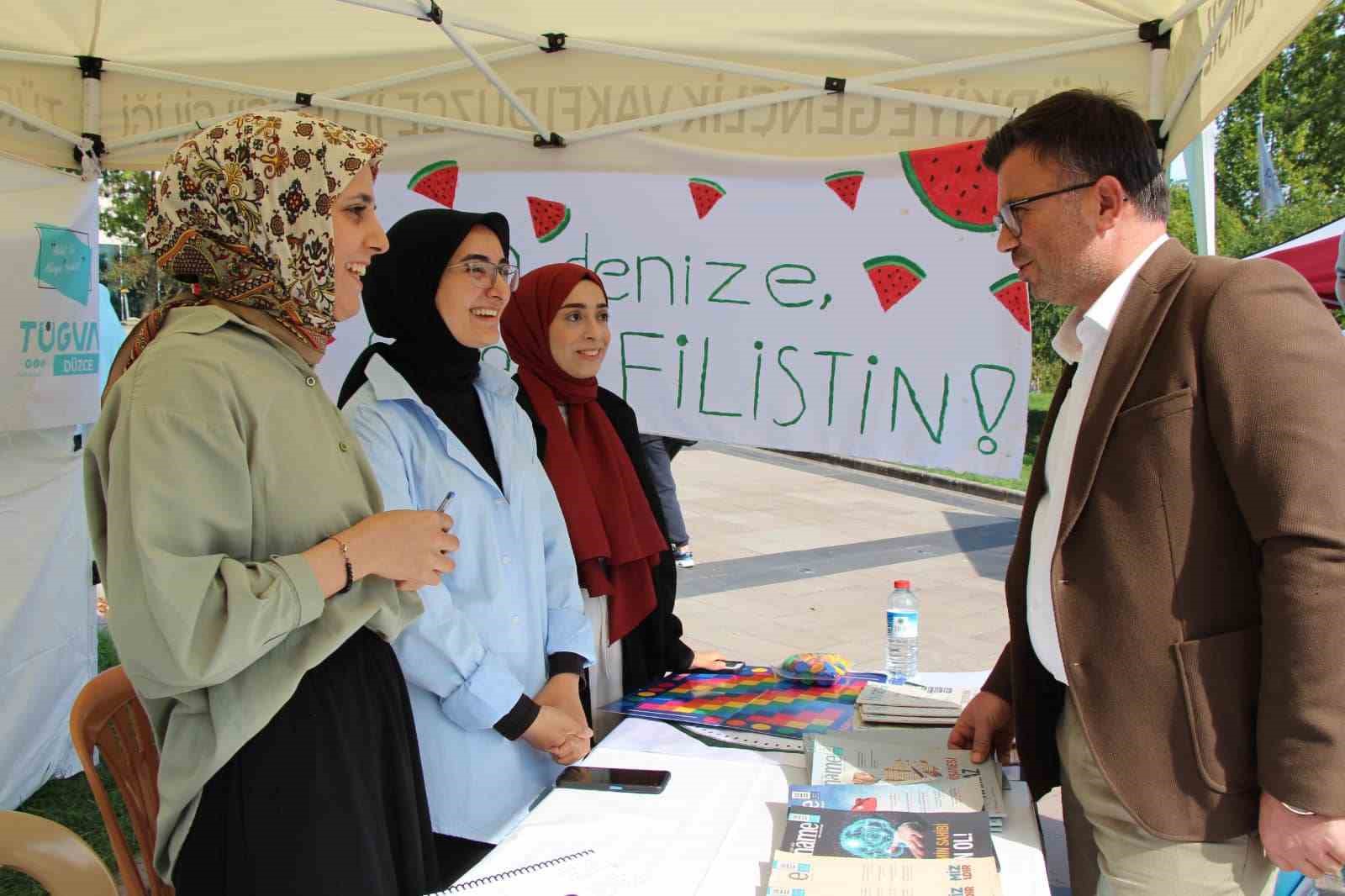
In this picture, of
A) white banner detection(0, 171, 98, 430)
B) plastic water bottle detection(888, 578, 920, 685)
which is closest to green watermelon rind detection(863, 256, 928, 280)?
plastic water bottle detection(888, 578, 920, 685)

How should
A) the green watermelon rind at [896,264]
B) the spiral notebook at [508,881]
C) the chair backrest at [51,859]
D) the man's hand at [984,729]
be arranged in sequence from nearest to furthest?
the spiral notebook at [508,881] < the chair backrest at [51,859] < the man's hand at [984,729] < the green watermelon rind at [896,264]

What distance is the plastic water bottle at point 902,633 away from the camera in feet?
8.93

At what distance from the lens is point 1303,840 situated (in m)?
1.46

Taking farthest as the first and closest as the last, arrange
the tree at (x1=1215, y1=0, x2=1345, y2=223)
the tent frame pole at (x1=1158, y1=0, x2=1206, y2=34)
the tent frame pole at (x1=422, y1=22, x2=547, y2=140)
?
the tree at (x1=1215, y1=0, x2=1345, y2=223), the tent frame pole at (x1=422, y1=22, x2=547, y2=140), the tent frame pole at (x1=1158, y1=0, x2=1206, y2=34)

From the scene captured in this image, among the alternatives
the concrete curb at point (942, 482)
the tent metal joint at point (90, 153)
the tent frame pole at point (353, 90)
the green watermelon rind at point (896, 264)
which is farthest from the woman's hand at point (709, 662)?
the concrete curb at point (942, 482)

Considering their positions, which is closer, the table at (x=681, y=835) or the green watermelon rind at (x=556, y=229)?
the table at (x=681, y=835)

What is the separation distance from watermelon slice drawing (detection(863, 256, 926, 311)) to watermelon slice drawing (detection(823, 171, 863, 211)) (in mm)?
190

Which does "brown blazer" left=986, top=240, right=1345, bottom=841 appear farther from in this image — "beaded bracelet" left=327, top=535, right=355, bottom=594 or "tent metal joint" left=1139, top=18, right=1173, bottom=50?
"tent metal joint" left=1139, top=18, right=1173, bottom=50

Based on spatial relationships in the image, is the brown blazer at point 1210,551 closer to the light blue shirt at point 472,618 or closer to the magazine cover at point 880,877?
the magazine cover at point 880,877

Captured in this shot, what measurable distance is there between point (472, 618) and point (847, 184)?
1.84 metres

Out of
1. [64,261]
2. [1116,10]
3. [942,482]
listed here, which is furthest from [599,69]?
[942,482]

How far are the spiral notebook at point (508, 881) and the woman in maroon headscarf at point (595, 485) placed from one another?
3.46ft

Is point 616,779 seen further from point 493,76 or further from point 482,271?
point 493,76

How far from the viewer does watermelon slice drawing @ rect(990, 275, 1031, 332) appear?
3.11 meters
